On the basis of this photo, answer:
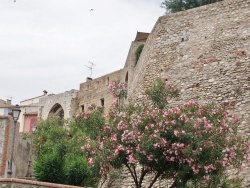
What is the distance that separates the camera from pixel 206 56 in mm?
20156

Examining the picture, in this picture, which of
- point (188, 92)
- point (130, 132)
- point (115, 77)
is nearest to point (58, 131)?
point (188, 92)

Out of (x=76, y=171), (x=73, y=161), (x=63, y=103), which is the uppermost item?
(x=63, y=103)

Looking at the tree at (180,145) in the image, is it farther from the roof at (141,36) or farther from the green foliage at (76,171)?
the roof at (141,36)

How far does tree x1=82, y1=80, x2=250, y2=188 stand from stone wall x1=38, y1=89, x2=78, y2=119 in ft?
89.4

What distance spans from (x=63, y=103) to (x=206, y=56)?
25.9m

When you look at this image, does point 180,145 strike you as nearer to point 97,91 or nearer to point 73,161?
point 73,161

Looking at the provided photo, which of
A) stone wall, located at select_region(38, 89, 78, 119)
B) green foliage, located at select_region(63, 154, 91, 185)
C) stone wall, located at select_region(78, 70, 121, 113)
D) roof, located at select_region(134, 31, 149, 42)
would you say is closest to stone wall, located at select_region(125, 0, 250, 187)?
green foliage, located at select_region(63, 154, 91, 185)

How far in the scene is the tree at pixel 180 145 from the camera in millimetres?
12500

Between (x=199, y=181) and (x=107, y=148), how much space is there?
2.60m

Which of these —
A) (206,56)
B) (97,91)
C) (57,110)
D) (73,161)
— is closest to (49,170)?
(73,161)

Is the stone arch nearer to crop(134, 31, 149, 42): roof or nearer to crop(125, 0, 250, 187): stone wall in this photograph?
crop(134, 31, 149, 42): roof

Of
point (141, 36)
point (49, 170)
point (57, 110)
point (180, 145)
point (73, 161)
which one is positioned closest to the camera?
point (180, 145)

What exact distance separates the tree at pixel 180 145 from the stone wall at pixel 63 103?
27.3 m

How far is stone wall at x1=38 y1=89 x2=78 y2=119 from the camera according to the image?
42719mm
